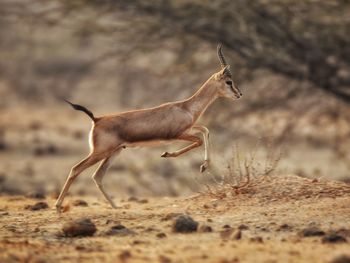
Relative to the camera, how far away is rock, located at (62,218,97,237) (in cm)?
823

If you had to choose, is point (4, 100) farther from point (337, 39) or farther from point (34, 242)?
point (34, 242)

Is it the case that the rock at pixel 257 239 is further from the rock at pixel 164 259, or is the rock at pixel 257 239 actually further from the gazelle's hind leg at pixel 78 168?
the gazelle's hind leg at pixel 78 168

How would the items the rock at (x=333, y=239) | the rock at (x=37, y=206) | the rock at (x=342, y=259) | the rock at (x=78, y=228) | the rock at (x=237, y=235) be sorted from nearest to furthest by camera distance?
the rock at (x=342, y=259)
the rock at (x=333, y=239)
the rock at (x=237, y=235)
the rock at (x=78, y=228)
the rock at (x=37, y=206)

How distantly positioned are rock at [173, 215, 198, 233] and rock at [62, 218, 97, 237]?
0.72 m

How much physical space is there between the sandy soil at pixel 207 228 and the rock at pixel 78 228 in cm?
5

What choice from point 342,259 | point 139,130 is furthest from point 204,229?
point 139,130

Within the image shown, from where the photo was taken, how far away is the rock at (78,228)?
27.0 ft

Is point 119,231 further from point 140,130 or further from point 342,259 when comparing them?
point 342,259

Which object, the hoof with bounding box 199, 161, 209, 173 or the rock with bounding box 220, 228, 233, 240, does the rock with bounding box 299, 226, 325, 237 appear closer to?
the rock with bounding box 220, 228, 233, 240

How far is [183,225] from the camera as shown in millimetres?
8266

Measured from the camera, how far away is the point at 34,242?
8062 millimetres

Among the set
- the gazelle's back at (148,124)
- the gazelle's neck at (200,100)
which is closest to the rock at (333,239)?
the gazelle's back at (148,124)

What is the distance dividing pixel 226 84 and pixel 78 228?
3.37 metres

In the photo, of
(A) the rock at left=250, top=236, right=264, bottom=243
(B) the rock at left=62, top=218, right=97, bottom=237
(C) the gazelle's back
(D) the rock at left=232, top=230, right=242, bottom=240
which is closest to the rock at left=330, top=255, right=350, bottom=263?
(A) the rock at left=250, top=236, right=264, bottom=243
